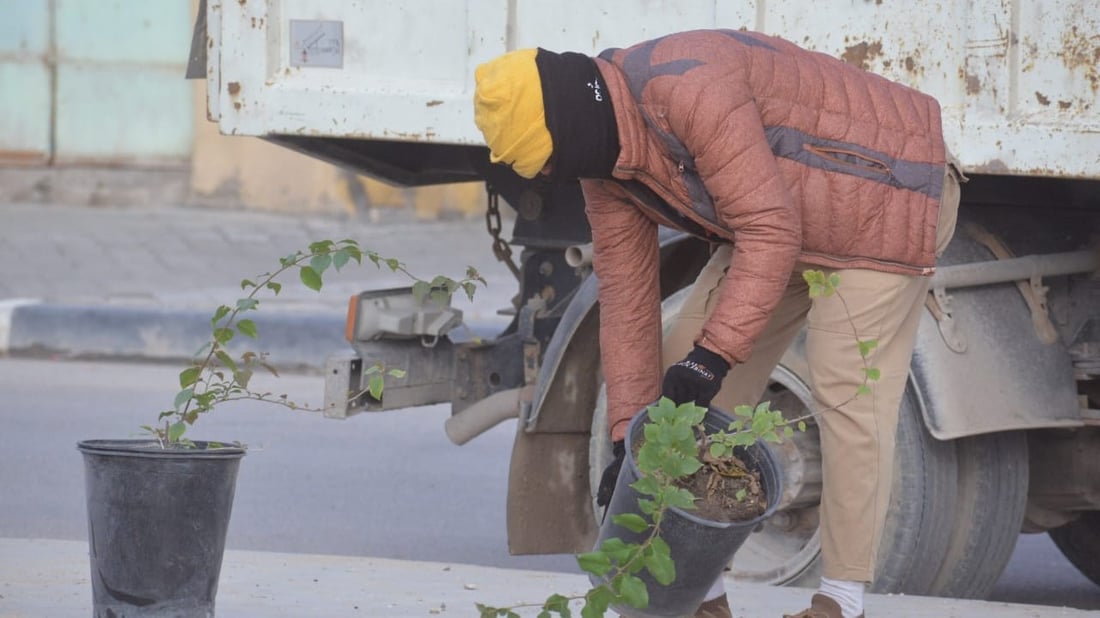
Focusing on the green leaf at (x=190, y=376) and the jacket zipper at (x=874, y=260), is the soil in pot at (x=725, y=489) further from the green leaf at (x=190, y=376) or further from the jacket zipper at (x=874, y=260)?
the green leaf at (x=190, y=376)

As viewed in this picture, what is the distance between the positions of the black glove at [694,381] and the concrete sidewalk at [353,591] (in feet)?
3.30

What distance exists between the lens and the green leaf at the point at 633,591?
108 inches

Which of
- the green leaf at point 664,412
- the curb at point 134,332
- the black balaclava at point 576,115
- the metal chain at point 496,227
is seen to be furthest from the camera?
the curb at point 134,332

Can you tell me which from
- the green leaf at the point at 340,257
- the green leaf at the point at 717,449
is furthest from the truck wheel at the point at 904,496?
the green leaf at the point at 340,257

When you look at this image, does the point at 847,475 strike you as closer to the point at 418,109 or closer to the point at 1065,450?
the point at 1065,450

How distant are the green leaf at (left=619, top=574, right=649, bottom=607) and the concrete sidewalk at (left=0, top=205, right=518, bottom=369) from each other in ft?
17.3

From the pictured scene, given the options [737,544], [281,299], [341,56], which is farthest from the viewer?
[281,299]

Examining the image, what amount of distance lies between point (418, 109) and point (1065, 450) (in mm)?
1852

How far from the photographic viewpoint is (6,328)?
9.34 meters

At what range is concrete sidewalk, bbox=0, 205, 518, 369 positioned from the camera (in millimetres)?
9305

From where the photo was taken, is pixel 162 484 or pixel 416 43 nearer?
pixel 162 484

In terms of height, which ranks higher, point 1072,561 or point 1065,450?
point 1065,450

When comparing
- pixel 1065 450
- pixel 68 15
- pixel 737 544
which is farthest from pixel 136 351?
pixel 737 544

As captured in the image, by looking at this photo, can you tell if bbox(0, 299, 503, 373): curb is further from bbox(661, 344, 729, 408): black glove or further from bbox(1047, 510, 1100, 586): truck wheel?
bbox(661, 344, 729, 408): black glove
